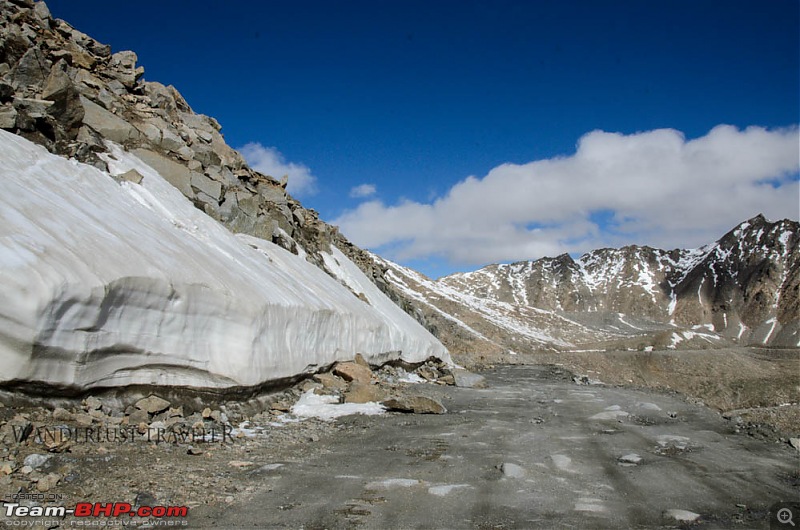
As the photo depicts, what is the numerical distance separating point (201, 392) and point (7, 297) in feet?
12.8

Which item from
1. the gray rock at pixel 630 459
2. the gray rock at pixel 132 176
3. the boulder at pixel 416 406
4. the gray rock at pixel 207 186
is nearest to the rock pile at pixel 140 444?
the boulder at pixel 416 406

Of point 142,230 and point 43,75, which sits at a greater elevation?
point 43,75

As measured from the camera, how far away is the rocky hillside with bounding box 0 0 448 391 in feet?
24.1

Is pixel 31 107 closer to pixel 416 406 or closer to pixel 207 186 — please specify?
pixel 207 186

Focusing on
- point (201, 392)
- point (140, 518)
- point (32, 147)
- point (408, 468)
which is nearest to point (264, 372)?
point (201, 392)

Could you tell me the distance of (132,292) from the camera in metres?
8.43

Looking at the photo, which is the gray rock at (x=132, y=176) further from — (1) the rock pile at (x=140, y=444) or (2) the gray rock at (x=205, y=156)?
(1) the rock pile at (x=140, y=444)

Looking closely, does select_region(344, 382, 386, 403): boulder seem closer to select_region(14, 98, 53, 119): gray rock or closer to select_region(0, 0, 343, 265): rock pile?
select_region(0, 0, 343, 265): rock pile

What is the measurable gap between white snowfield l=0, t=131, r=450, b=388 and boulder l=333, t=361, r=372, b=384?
55 cm

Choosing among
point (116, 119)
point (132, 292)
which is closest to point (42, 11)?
point (116, 119)

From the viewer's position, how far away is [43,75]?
47.0ft

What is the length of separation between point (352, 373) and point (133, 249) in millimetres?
7631

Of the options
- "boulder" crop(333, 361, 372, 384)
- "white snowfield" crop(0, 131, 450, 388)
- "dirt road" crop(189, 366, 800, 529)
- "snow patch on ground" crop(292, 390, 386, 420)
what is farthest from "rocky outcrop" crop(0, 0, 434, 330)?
"dirt road" crop(189, 366, 800, 529)

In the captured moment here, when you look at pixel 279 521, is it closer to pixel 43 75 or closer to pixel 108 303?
pixel 108 303
